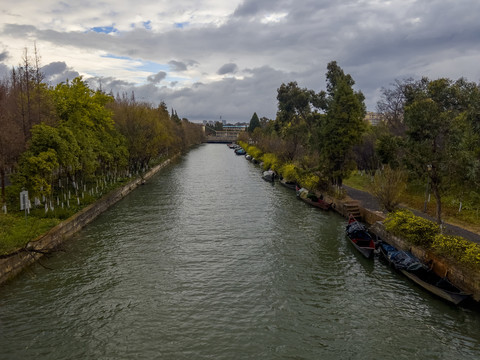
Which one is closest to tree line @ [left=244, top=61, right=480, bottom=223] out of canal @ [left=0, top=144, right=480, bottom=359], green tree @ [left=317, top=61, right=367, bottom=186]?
green tree @ [left=317, top=61, right=367, bottom=186]

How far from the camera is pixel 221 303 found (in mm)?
16734

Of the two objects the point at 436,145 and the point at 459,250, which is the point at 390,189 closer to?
the point at 436,145

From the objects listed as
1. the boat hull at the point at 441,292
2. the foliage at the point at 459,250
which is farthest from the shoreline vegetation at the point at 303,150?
the boat hull at the point at 441,292

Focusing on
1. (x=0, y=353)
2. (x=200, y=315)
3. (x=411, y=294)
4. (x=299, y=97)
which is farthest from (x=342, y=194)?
(x=299, y=97)

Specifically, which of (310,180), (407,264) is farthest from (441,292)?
(310,180)

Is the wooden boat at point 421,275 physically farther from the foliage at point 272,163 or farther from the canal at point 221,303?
the foliage at point 272,163

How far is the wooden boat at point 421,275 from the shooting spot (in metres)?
16.0

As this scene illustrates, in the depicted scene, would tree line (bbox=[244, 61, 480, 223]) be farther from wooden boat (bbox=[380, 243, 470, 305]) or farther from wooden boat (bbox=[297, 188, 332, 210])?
wooden boat (bbox=[380, 243, 470, 305])

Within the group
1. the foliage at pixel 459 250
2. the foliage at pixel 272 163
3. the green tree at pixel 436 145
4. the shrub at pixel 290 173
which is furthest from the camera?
the foliage at pixel 272 163

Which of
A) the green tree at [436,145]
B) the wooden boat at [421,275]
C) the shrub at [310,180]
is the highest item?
the green tree at [436,145]

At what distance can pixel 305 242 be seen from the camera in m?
26.1

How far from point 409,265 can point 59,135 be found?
28.1 meters

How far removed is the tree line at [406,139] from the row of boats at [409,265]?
4.60m

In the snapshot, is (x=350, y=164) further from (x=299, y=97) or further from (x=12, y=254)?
(x=299, y=97)
